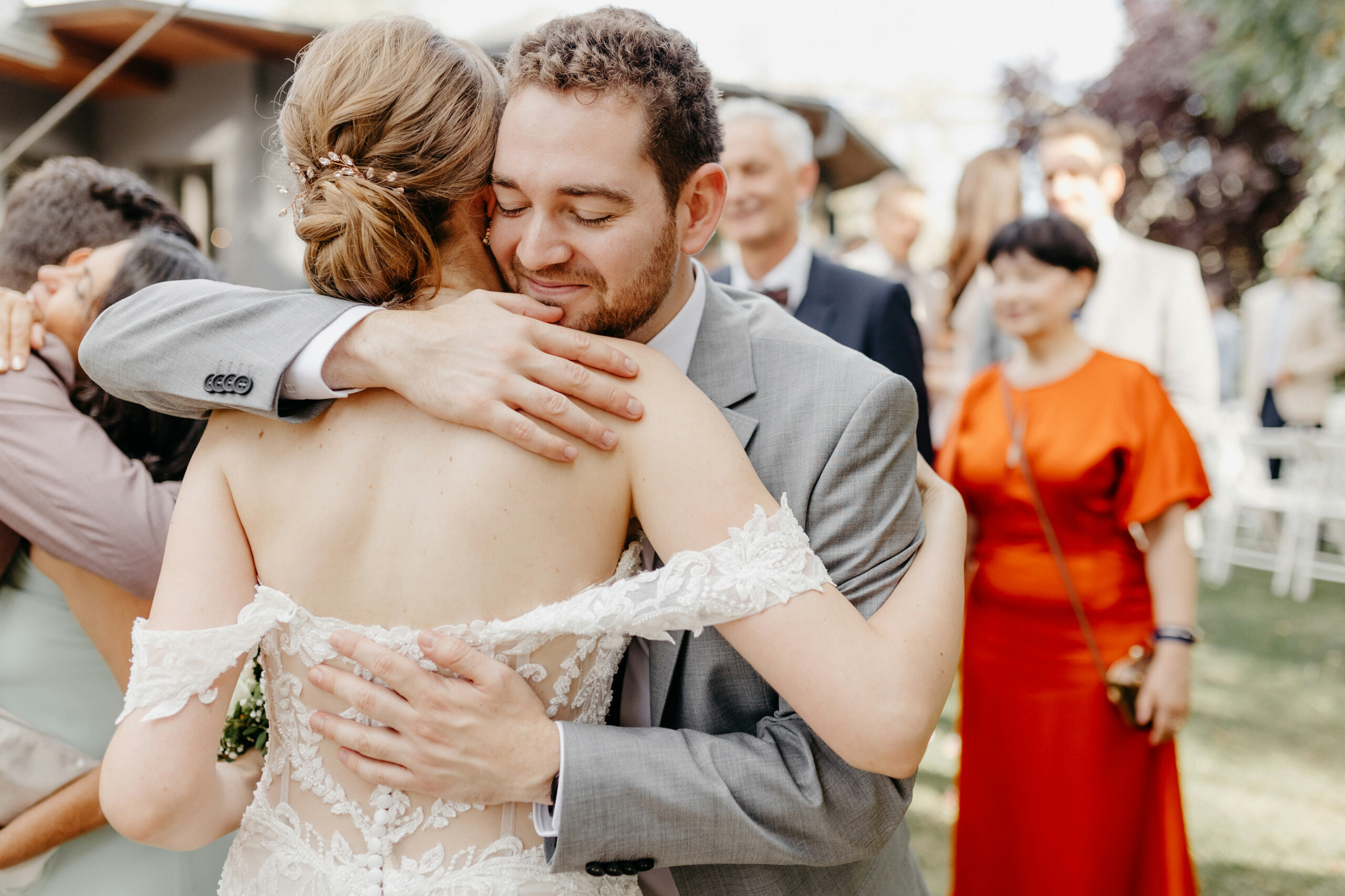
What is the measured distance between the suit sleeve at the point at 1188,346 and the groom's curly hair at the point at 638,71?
3.26 meters

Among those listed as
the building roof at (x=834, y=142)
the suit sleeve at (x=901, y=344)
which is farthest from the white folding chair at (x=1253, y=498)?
the suit sleeve at (x=901, y=344)

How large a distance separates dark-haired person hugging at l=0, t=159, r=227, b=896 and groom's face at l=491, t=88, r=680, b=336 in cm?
86

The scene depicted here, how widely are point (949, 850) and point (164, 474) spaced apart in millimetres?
3246

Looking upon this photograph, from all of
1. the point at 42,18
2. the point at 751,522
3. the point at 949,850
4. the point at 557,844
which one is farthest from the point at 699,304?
the point at 42,18

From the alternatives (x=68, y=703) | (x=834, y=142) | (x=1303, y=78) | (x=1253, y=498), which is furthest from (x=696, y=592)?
(x=834, y=142)

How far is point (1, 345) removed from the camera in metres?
1.75

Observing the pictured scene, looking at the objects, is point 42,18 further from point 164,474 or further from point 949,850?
point 949,850

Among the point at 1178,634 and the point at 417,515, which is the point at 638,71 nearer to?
the point at 417,515

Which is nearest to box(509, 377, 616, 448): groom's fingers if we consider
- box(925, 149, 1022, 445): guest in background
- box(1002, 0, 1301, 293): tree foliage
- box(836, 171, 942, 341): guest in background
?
box(925, 149, 1022, 445): guest in background

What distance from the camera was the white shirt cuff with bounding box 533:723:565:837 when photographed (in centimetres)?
135

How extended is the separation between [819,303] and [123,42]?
7387mm

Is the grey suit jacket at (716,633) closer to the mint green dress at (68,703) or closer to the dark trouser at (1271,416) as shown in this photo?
the mint green dress at (68,703)

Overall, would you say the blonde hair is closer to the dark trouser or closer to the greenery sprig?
the greenery sprig

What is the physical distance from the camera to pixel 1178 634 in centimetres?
276
